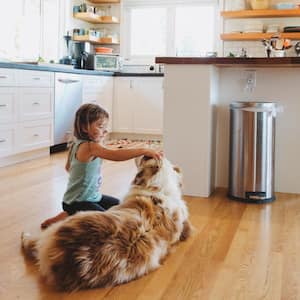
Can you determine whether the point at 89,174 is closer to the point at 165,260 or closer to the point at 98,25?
the point at 165,260

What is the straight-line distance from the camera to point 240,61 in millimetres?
3115

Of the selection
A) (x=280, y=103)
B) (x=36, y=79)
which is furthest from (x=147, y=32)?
(x=280, y=103)

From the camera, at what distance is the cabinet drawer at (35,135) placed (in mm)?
4488

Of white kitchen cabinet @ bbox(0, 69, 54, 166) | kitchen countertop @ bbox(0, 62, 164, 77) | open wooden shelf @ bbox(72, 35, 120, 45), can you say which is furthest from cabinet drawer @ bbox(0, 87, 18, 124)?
open wooden shelf @ bbox(72, 35, 120, 45)

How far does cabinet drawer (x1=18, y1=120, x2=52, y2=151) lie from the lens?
4488 millimetres

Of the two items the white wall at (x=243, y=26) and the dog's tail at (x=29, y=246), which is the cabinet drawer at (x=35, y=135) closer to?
the dog's tail at (x=29, y=246)

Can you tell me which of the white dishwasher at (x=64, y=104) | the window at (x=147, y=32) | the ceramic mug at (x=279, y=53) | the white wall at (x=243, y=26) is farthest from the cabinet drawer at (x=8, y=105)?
the white wall at (x=243, y=26)

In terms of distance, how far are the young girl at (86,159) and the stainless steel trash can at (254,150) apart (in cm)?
108

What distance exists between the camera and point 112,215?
1843 mm

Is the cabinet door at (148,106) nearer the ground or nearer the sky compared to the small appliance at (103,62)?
nearer the ground

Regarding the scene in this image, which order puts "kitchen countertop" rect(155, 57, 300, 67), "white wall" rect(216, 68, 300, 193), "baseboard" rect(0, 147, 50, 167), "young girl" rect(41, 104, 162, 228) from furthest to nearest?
"baseboard" rect(0, 147, 50, 167)
"white wall" rect(216, 68, 300, 193)
"kitchen countertop" rect(155, 57, 300, 67)
"young girl" rect(41, 104, 162, 228)

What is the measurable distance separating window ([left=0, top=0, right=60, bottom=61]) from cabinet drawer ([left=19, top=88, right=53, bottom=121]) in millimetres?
801

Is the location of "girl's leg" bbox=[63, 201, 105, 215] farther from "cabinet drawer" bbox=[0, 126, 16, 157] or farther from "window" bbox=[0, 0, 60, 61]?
"window" bbox=[0, 0, 60, 61]

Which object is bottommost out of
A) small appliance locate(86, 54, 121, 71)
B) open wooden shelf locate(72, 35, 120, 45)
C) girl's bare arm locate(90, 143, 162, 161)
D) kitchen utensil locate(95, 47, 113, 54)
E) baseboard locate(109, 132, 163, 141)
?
baseboard locate(109, 132, 163, 141)
